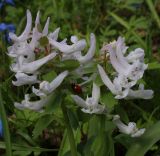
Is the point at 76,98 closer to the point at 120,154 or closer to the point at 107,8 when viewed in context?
the point at 120,154

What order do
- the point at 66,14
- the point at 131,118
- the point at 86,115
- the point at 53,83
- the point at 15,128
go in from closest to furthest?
the point at 53,83 → the point at 86,115 → the point at 15,128 → the point at 131,118 → the point at 66,14

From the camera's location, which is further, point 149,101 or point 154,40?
point 154,40

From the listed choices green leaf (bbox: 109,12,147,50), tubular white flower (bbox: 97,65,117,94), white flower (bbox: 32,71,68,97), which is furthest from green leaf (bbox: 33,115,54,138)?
green leaf (bbox: 109,12,147,50)

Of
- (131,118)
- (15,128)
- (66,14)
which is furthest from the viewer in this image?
(66,14)

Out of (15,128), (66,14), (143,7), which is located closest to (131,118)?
(15,128)

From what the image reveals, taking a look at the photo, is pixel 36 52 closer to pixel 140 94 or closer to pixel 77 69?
pixel 77 69

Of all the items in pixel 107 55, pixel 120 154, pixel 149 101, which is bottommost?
pixel 120 154

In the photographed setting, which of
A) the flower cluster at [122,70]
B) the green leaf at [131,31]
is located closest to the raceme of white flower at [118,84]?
the flower cluster at [122,70]
